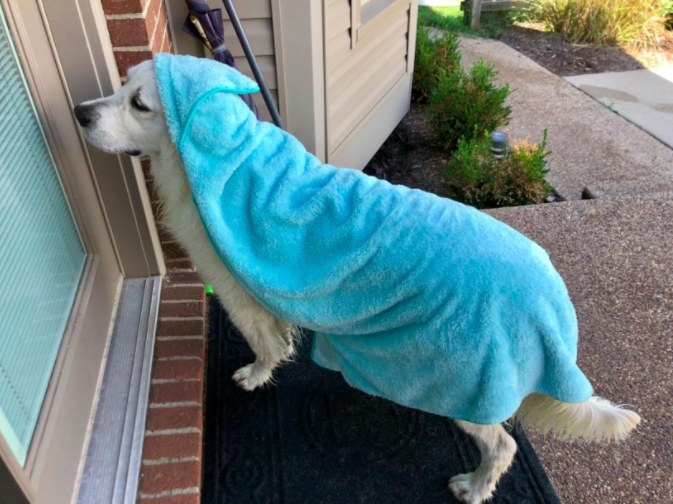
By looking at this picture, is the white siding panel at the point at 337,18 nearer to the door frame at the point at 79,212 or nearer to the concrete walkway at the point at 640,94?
the door frame at the point at 79,212

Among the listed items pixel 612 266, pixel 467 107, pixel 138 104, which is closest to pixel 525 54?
pixel 467 107

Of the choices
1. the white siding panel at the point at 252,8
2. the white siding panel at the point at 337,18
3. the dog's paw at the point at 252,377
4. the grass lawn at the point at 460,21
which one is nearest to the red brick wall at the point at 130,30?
the white siding panel at the point at 252,8

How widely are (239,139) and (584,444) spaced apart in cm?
208

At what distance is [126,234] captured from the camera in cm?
279

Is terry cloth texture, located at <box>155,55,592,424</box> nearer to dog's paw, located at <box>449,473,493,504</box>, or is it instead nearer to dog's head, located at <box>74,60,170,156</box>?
dog's head, located at <box>74,60,170,156</box>

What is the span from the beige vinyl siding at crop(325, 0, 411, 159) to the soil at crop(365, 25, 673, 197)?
1.19ft

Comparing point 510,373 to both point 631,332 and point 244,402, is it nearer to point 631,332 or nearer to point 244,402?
point 244,402

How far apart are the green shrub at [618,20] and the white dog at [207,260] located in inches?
312

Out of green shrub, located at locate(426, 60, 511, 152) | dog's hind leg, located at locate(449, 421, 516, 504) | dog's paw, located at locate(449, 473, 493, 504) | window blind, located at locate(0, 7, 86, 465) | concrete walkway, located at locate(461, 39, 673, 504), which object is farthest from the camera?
green shrub, located at locate(426, 60, 511, 152)

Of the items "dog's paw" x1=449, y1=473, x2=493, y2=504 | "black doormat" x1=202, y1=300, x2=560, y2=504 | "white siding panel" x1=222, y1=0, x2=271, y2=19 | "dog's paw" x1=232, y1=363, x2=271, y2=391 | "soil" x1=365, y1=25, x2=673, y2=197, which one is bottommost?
"soil" x1=365, y1=25, x2=673, y2=197

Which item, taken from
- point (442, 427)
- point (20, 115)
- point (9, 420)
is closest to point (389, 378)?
point (442, 427)

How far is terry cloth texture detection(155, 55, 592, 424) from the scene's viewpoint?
69.2 inches

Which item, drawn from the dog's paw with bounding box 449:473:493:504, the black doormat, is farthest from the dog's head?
the dog's paw with bounding box 449:473:493:504

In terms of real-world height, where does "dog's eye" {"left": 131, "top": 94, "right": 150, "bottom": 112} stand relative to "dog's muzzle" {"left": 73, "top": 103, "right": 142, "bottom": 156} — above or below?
above
